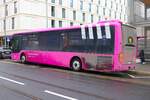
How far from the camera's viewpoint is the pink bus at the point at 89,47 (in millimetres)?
16281

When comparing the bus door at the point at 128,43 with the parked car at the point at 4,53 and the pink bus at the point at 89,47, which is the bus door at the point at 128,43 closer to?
the pink bus at the point at 89,47

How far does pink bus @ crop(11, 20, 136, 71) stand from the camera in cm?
1628

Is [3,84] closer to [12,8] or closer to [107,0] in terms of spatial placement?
[12,8]

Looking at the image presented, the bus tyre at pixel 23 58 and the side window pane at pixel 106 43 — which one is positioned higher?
the side window pane at pixel 106 43

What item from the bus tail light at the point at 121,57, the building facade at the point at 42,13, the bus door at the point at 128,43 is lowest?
the bus tail light at the point at 121,57

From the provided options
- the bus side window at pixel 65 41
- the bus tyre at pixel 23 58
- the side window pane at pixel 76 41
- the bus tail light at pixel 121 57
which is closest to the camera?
the bus tail light at pixel 121 57

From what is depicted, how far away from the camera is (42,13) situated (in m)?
60.1

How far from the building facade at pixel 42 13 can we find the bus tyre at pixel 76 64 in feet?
127

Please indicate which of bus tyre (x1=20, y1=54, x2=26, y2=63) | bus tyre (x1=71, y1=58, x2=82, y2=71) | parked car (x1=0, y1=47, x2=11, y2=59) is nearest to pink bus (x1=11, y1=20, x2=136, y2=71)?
bus tyre (x1=71, y1=58, x2=82, y2=71)

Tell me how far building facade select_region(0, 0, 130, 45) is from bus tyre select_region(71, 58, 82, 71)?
127ft

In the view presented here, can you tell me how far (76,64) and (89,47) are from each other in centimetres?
149

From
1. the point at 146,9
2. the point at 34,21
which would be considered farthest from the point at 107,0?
the point at 146,9

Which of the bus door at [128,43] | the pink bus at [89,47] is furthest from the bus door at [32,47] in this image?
the bus door at [128,43]

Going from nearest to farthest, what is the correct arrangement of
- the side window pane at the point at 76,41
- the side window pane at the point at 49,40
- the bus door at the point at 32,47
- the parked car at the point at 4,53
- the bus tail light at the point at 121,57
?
the bus tail light at the point at 121,57 < the side window pane at the point at 76,41 < the side window pane at the point at 49,40 < the bus door at the point at 32,47 < the parked car at the point at 4,53
